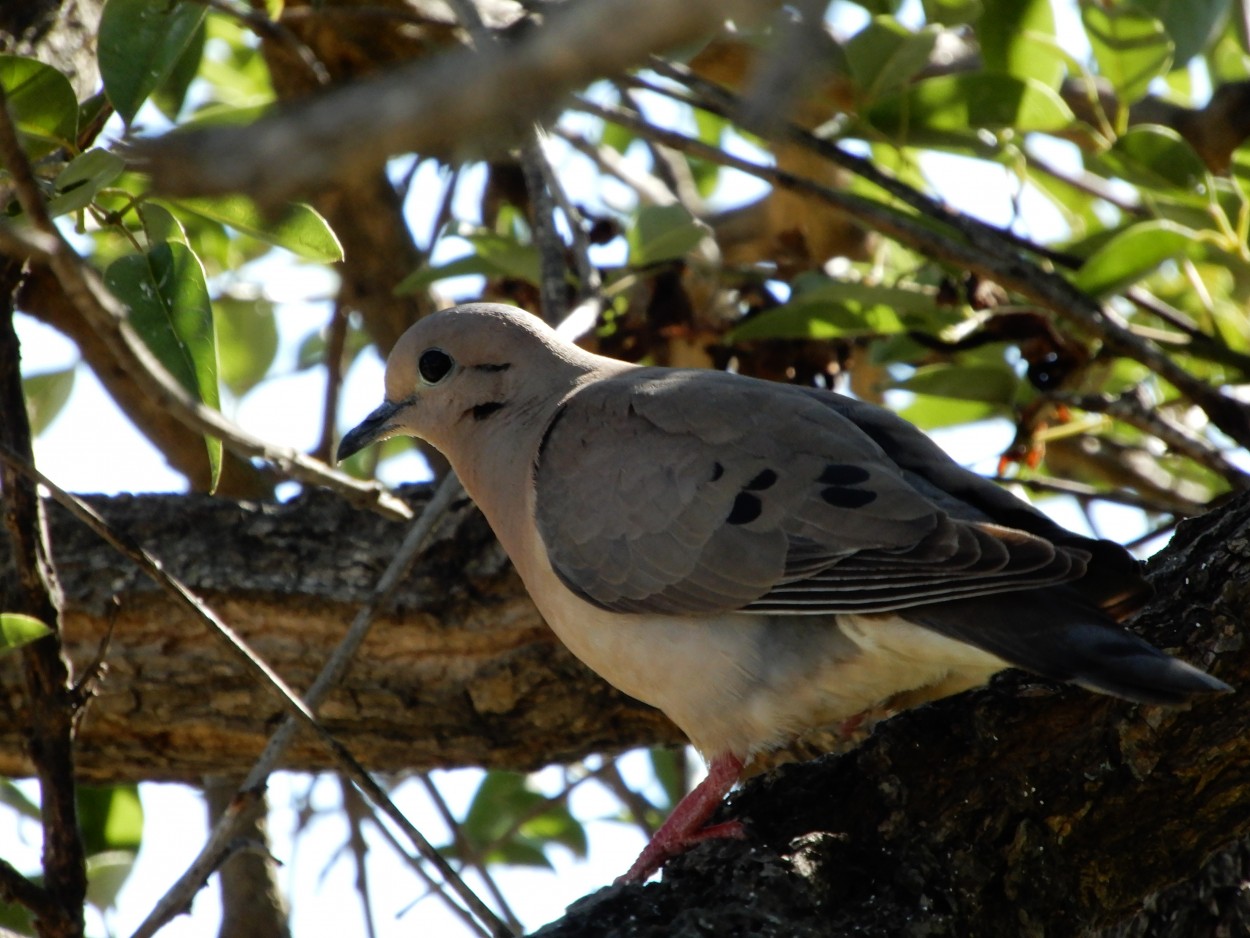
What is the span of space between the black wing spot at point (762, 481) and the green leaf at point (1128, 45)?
1565 millimetres

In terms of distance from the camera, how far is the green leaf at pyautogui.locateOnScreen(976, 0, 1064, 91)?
150 inches

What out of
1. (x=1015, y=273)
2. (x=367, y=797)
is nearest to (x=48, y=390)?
(x=367, y=797)

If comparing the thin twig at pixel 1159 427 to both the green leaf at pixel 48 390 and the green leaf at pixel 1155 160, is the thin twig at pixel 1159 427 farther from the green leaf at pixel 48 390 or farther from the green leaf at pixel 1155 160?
the green leaf at pixel 48 390

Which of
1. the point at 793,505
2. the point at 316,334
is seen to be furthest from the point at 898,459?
the point at 316,334

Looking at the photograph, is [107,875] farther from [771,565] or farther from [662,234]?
[662,234]

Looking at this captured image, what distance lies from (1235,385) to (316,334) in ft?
11.2

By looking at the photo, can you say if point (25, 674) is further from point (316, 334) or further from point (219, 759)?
point (316, 334)

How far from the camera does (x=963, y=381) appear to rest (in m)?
3.95

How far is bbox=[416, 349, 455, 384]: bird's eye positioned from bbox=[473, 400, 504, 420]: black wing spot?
0.14 m

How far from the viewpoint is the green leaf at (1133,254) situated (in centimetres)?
351

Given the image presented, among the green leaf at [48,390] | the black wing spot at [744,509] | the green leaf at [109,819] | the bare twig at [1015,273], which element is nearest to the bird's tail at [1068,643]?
the black wing spot at [744,509]

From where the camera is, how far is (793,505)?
9.98 feet

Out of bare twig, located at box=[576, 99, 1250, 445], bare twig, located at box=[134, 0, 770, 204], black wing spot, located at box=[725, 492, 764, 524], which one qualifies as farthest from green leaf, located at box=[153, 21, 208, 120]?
bare twig, located at box=[134, 0, 770, 204]

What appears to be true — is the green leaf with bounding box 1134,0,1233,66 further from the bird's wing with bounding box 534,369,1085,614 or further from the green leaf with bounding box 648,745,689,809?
the green leaf with bounding box 648,745,689,809
